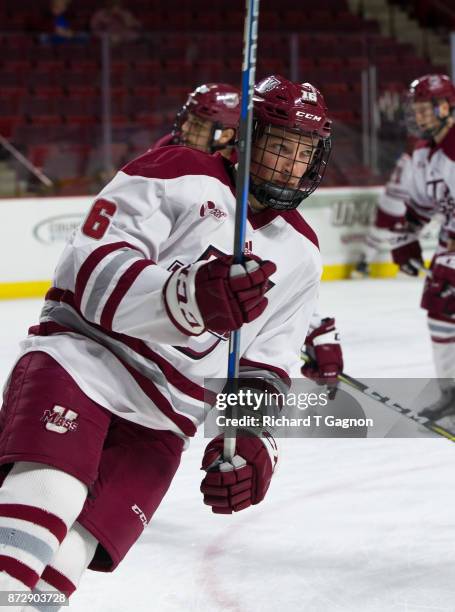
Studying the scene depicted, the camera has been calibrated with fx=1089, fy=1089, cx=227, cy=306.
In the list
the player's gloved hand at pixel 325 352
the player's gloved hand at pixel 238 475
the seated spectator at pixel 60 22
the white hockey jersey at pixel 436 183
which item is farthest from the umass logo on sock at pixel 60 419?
the seated spectator at pixel 60 22

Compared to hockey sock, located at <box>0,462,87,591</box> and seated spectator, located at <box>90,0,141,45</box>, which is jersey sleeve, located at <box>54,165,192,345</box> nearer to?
hockey sock, located at <box>0,462,87,591</box>

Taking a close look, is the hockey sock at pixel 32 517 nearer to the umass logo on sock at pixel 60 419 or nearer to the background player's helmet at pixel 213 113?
the umass logo on sock at pixel 60 419

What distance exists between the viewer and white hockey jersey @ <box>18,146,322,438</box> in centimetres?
161

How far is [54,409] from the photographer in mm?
1657

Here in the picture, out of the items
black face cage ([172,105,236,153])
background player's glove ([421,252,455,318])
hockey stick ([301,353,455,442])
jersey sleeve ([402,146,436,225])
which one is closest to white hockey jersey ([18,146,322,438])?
hockey stick ([301,353,455,442])

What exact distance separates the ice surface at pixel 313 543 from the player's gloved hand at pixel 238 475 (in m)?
0.51

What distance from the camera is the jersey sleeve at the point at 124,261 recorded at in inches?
62.5

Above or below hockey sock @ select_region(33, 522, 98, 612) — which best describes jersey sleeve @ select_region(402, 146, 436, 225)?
below

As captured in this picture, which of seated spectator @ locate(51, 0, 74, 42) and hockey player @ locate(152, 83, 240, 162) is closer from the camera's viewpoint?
hockey player @ locate(152, 83, 240, 162)

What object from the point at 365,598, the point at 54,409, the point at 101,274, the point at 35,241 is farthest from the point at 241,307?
the point at 35,241

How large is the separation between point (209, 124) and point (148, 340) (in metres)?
2.19

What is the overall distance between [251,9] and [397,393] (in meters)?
2.88

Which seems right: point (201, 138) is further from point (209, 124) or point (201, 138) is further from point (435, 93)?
point (435, 93)

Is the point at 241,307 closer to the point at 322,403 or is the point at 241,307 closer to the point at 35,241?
the point at 322,403
